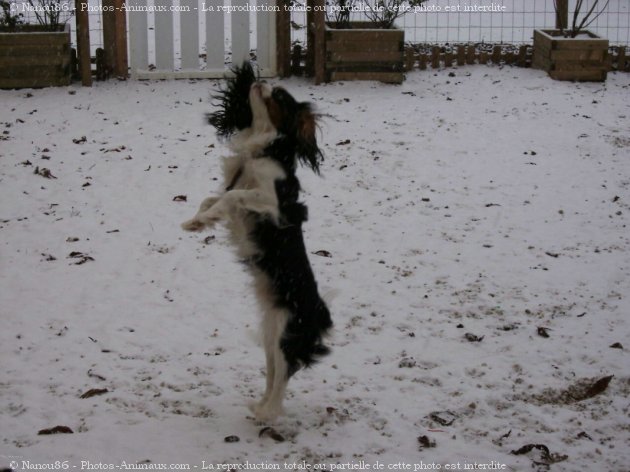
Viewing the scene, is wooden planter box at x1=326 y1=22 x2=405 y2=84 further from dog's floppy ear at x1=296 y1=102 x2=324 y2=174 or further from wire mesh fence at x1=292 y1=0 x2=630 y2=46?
dog's floppy ear at x1=296 y1=102 x2=324 y2=174

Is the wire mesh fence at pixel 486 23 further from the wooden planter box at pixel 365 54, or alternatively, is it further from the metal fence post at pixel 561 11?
the wooden planter box at pixel 365 54

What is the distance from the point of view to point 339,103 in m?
9.16

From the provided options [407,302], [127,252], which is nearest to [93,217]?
[127,252]

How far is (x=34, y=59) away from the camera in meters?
9.28

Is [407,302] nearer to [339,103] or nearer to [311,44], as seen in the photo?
[339,103]

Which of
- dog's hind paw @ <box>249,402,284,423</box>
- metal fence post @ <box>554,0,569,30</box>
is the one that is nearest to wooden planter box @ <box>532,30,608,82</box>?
metal fence post @ <box>554,0,569,30</box>

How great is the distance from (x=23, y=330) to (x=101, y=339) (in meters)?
0.47

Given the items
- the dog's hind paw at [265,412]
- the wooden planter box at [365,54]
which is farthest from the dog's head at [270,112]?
the wooden planter box at [365,54]

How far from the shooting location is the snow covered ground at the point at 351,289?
368 cm

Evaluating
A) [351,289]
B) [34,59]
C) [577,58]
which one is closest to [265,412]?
[351,289]

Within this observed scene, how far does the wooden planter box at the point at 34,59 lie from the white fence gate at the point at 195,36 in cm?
82

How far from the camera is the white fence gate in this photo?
9859 mm

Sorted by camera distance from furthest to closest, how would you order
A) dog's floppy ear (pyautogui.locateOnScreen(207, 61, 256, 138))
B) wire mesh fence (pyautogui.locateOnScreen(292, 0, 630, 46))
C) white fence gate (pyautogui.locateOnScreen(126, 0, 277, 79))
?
wire mesh fence (pyautogui.locateOnScreen(292, 0, 630, 46)), white fence gate (pyautogui.locateOnScreen(126, 0, 277, 79)), dog's floppy ear (pyautogui.locateOnScreen(207, 61, 256, 138))

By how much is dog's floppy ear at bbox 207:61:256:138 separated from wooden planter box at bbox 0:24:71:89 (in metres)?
6.37
